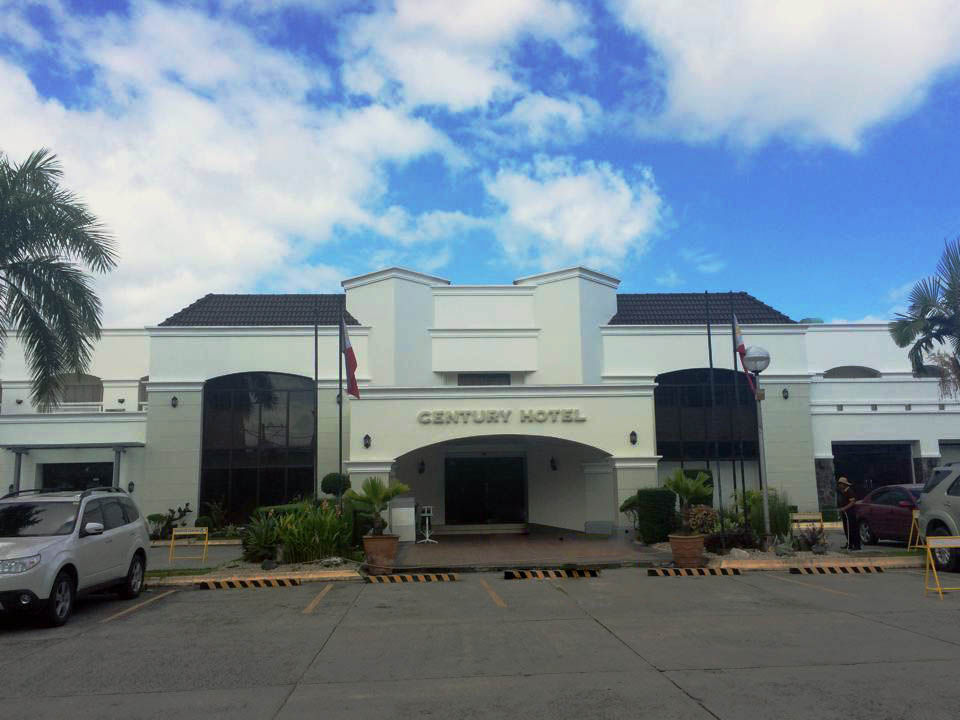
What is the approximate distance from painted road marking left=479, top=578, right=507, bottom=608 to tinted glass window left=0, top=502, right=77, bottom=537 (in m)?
6.00

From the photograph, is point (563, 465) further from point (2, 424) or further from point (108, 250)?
point (2, 424)

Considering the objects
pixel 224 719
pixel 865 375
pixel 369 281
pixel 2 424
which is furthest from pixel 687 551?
pixel 2 424

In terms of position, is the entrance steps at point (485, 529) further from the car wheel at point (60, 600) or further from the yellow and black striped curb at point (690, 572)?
the car wheel at point (60, 600)

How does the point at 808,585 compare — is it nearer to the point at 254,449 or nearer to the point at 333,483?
the point at 333,483

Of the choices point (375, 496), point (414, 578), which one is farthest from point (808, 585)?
point (375, 496)

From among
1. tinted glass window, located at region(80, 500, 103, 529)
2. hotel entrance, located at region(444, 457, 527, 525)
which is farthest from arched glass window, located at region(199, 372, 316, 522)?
tinted glass window, located at region(80, 500, 103, 529)

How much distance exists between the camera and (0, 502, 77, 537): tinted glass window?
10.9 m

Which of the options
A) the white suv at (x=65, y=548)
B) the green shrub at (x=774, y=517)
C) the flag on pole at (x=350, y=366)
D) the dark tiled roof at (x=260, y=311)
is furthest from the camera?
the dark tiled roof at (x=260, y=311)

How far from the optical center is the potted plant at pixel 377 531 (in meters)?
15.4

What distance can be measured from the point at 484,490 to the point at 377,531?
10367mm

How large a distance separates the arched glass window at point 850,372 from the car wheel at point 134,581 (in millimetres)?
24910

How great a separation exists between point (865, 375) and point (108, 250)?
25749mm

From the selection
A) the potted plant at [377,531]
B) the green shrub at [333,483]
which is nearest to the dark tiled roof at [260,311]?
the green shrub at [333,483]

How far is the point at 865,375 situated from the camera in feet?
97.3
